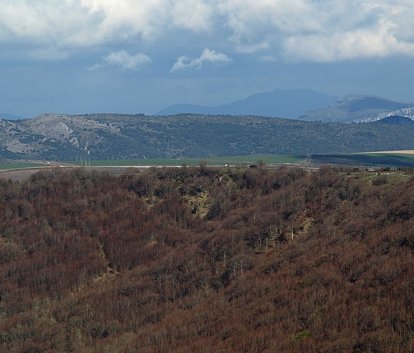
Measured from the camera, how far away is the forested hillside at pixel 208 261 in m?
50.6

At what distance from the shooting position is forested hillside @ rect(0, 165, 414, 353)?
50.6 metres

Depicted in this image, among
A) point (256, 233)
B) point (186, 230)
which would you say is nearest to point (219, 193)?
point (186, 230)

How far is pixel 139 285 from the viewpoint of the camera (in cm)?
8712

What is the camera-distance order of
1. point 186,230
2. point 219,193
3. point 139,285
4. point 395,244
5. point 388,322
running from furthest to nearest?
point 219,193
point 186,230
point 139,285
point 395,244
point 388,322

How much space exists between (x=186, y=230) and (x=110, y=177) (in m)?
28.0

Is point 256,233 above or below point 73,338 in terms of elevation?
above

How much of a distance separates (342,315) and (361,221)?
1178 inches

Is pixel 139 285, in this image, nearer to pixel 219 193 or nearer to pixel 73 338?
pixel 73 338

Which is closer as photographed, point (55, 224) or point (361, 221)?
point (361, 221)

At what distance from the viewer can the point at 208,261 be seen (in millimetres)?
89688

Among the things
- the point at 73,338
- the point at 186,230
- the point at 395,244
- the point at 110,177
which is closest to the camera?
the point at 395,244

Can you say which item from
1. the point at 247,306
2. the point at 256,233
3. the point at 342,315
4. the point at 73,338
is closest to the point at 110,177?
the point at 256,233

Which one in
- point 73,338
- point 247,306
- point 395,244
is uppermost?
point 395,244

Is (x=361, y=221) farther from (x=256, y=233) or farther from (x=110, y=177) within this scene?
(x=110, y=177)
